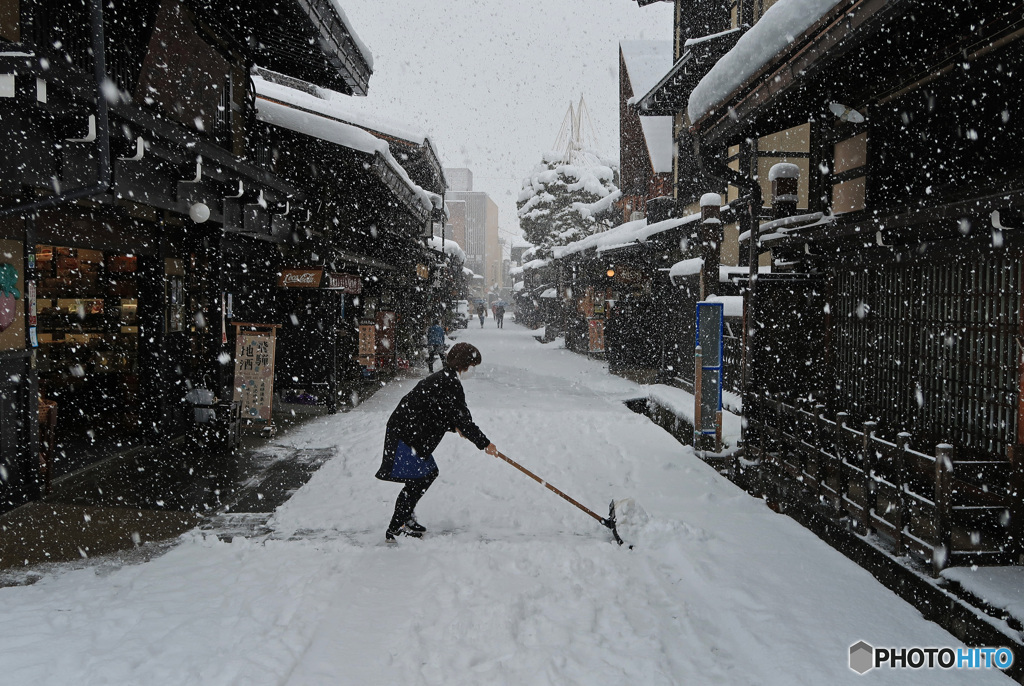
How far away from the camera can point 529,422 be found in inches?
464

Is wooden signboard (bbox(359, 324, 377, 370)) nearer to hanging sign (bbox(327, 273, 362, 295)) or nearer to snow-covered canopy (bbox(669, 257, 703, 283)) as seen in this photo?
hanging sign (bbox(327, 273, 362, 295))

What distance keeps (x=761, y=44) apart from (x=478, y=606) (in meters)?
5.76

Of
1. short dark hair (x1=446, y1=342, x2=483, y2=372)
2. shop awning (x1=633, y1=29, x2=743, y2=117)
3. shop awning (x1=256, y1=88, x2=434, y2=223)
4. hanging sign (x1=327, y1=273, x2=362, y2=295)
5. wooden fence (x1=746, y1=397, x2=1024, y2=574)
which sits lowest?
wooden fence (x1=746, y1=397, x2=1024, y2=574)

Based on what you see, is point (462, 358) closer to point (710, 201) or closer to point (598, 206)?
point (710, 201)

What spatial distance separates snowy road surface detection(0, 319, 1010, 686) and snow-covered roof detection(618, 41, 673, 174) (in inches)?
625

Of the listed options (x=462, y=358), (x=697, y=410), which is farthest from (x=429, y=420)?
(x=697, y=410)

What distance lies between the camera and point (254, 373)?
1040 cm

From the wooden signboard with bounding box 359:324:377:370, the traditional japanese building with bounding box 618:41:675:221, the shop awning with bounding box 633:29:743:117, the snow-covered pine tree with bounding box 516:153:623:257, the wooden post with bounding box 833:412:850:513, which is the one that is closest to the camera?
the wooden post with bounding box 833:412:850:513

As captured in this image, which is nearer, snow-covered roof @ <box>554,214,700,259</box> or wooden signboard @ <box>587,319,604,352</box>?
snow-covered roof @ <box>554,214,700,259</box>

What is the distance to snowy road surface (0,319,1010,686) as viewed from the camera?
371 cm

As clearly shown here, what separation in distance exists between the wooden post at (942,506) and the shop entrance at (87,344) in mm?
10825

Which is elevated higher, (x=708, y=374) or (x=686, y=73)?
(x=686, y=73)

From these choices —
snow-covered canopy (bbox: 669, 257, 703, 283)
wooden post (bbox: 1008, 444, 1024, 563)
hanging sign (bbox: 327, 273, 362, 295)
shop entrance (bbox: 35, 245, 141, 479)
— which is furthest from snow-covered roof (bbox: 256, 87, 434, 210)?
wooden post (bbox: 1008, 444, 1024, 563)

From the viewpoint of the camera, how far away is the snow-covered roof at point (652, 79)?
2064 cm
